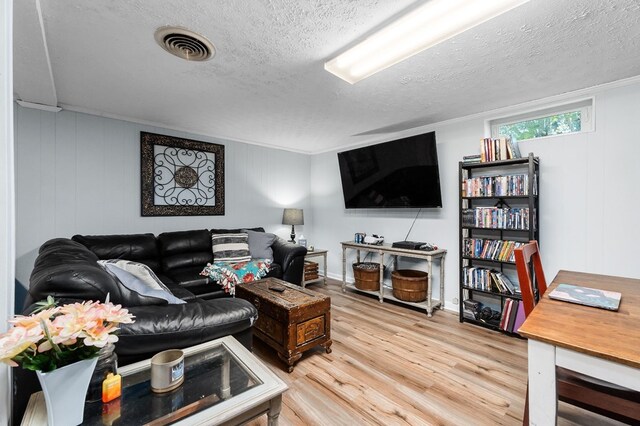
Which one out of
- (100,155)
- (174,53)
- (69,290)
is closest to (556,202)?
(174,53)

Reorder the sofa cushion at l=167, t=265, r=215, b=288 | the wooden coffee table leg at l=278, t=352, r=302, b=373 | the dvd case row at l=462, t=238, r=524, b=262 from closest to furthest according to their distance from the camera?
the wooden coffee table leg at l=278, t=352, r=302, b=373 < the dvd case row at l=462, t=238, r=524, b=262 < the sofa cushion at l=167, t=265, r=215, b=288

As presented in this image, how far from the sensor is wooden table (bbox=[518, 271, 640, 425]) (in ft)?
2.66

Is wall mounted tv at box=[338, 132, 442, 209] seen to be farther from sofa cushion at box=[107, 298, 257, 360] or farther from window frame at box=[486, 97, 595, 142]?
sofa cushion at box=[107, 298, 257, 360]

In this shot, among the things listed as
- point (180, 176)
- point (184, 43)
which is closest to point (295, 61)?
point (184, 43)

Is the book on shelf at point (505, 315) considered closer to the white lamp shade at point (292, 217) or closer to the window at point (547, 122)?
the window at point (547, 122)

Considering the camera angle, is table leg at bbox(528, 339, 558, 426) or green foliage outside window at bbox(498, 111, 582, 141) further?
green foliage outside window at bbox(498, 111, 582, 141)

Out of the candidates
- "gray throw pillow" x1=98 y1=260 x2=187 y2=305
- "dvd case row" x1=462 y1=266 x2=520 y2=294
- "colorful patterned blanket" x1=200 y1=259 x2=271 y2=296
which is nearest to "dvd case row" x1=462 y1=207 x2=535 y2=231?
"dvd case row" x1=462 y1=266 x2=520 y2=294

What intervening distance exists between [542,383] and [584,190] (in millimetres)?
2369

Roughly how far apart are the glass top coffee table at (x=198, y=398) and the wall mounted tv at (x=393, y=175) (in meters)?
2.77

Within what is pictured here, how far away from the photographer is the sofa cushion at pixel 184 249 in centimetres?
333

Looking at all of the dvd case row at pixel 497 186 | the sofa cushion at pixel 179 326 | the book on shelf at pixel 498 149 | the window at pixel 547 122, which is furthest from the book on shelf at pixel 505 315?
the sofa cushion at pixel 179 326

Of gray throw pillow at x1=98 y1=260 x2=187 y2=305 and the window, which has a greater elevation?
the window

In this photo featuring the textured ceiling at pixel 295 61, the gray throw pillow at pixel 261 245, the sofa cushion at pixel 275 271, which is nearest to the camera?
the textured ceiling at pixel 295 61

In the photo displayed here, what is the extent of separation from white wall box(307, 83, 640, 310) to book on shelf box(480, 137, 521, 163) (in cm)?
22
